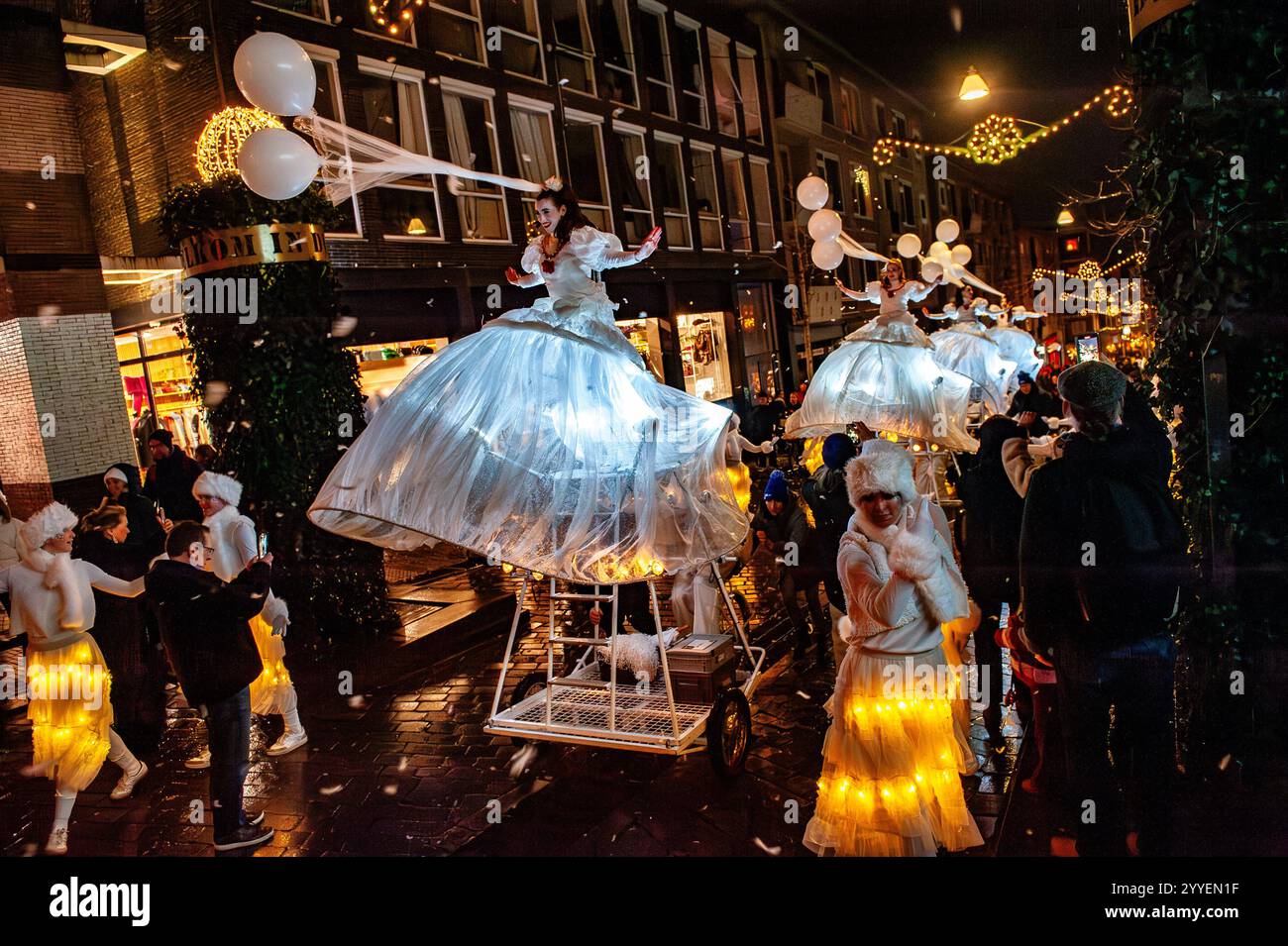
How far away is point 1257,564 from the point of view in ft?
14.0

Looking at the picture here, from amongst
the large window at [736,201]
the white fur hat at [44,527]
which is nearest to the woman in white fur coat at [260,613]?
the white fur hat at [44,527]

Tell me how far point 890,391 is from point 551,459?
4.80 metres

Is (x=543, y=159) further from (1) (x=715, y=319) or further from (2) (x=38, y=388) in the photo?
(2) (x=38, y=388)

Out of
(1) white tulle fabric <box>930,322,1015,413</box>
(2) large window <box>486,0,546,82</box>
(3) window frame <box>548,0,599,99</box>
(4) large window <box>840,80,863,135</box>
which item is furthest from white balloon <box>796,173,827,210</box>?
(4) large window <box>840,80,863,135</box>

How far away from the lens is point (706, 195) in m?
21.4

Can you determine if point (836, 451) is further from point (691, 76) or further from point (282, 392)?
point (691, 76)

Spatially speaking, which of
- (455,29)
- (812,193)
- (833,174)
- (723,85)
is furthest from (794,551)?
(833,174)

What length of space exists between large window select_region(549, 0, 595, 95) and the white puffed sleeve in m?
12.7

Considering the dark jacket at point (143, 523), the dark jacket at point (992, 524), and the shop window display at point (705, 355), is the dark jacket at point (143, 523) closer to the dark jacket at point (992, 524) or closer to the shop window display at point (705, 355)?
the dark jacket at point (992, 524)

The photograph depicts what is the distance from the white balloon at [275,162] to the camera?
19.5ft

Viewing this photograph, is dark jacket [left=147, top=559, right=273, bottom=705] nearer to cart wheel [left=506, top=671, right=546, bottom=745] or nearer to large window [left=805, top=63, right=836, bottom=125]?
cart wheel [left=506, top=671, right=546, bottom=745]

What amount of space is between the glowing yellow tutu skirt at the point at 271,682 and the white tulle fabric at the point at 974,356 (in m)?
10.2

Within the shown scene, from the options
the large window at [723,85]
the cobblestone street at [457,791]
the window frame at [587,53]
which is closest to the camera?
the cobblestone street at [457,791]
